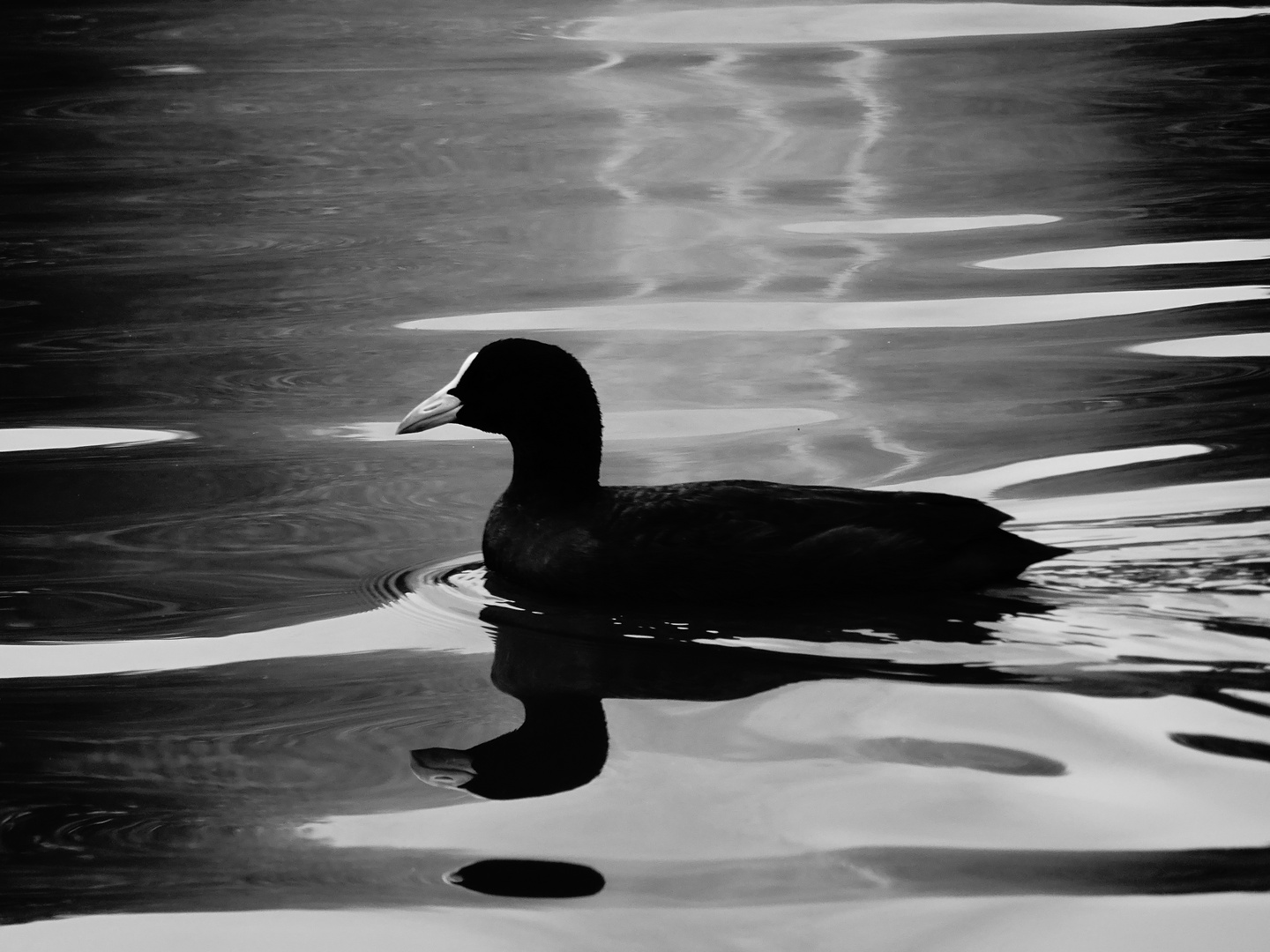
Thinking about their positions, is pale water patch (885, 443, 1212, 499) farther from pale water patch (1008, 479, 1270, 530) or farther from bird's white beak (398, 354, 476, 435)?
bird's white beak (398, 354, 476, 435)

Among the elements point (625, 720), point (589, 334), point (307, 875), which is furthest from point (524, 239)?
point (307, 875)

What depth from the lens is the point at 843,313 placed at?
9.57 m

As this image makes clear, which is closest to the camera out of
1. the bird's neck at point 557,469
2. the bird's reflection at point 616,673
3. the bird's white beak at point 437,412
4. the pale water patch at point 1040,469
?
the bird's reflection at point 616,673

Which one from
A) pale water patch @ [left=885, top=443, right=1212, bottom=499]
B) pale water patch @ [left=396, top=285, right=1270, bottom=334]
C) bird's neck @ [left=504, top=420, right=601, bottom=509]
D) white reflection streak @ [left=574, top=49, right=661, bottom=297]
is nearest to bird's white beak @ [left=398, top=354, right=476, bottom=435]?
bird's neck @ [left=504, top=420, right=601, bottom=509]

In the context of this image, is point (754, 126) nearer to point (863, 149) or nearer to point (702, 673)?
point (863, 149)

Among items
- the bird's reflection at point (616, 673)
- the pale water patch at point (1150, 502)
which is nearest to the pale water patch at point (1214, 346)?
the pale water patch at point (1150, 502)

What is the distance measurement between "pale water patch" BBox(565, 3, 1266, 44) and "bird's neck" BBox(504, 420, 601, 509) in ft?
37.2

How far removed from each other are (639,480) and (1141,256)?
451 cm

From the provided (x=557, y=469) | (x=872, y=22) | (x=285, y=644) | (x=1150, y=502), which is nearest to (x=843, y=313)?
(x=1150, y=502)

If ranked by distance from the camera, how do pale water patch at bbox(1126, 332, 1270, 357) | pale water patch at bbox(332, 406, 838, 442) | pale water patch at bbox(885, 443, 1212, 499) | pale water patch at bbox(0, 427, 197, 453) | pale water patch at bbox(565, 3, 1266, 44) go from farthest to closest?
1. pale water patch at bbox(565, 3, 1266, 44)
2. pale water patch at bbox(1126, 332, 1270, 357)
3. pale water patch at bbox(0, 427, 197, 453)
4. pale water patch at bbox(332, 406, 838, 442)
5. pale water patch at bbox(885, 443, 1212, 499)

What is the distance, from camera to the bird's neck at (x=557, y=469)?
19.5 ft

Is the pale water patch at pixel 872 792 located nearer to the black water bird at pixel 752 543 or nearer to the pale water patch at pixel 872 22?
the black water bird at pixel 752 543

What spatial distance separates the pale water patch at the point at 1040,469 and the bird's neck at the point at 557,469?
1342 mm

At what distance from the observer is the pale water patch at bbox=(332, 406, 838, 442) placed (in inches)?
302
